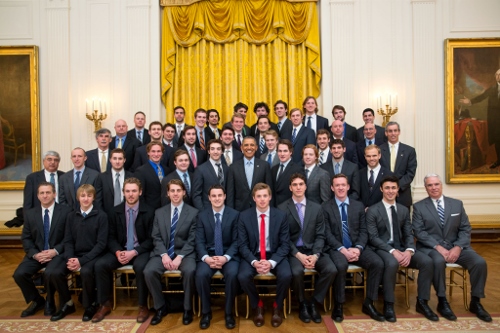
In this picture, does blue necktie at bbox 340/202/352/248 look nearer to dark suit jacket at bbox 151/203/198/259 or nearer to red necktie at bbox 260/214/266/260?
red necktie at bbox 260/214/266/260

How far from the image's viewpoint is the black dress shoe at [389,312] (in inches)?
174

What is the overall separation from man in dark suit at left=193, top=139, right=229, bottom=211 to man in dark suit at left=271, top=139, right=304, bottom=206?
63 cm

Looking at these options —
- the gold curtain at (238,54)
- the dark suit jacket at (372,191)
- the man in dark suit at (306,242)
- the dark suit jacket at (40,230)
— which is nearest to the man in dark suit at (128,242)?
the dark suit jacket at (40,230)

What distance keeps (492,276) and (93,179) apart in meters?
5.17

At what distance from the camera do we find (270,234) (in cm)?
471

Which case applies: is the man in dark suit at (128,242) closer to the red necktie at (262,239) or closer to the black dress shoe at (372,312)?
the red necktie at (262,239)

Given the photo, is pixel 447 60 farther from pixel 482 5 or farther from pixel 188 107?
pixel 188 107

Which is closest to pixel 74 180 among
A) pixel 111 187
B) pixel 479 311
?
pixel 111 187

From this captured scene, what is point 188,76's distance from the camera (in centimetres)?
859

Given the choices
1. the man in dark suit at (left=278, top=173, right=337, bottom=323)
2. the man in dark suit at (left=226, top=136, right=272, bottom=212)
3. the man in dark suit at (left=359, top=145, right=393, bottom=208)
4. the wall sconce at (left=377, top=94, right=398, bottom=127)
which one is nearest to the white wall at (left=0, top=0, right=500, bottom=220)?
the wall sconce at (left=377, top=94, right=398, bottom=127)

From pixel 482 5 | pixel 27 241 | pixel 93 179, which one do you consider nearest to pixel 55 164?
pixel 93 179

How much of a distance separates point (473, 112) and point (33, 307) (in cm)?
775

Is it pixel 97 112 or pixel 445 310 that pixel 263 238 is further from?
pixel 97 112

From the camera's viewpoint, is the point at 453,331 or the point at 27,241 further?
the point at 27,241
